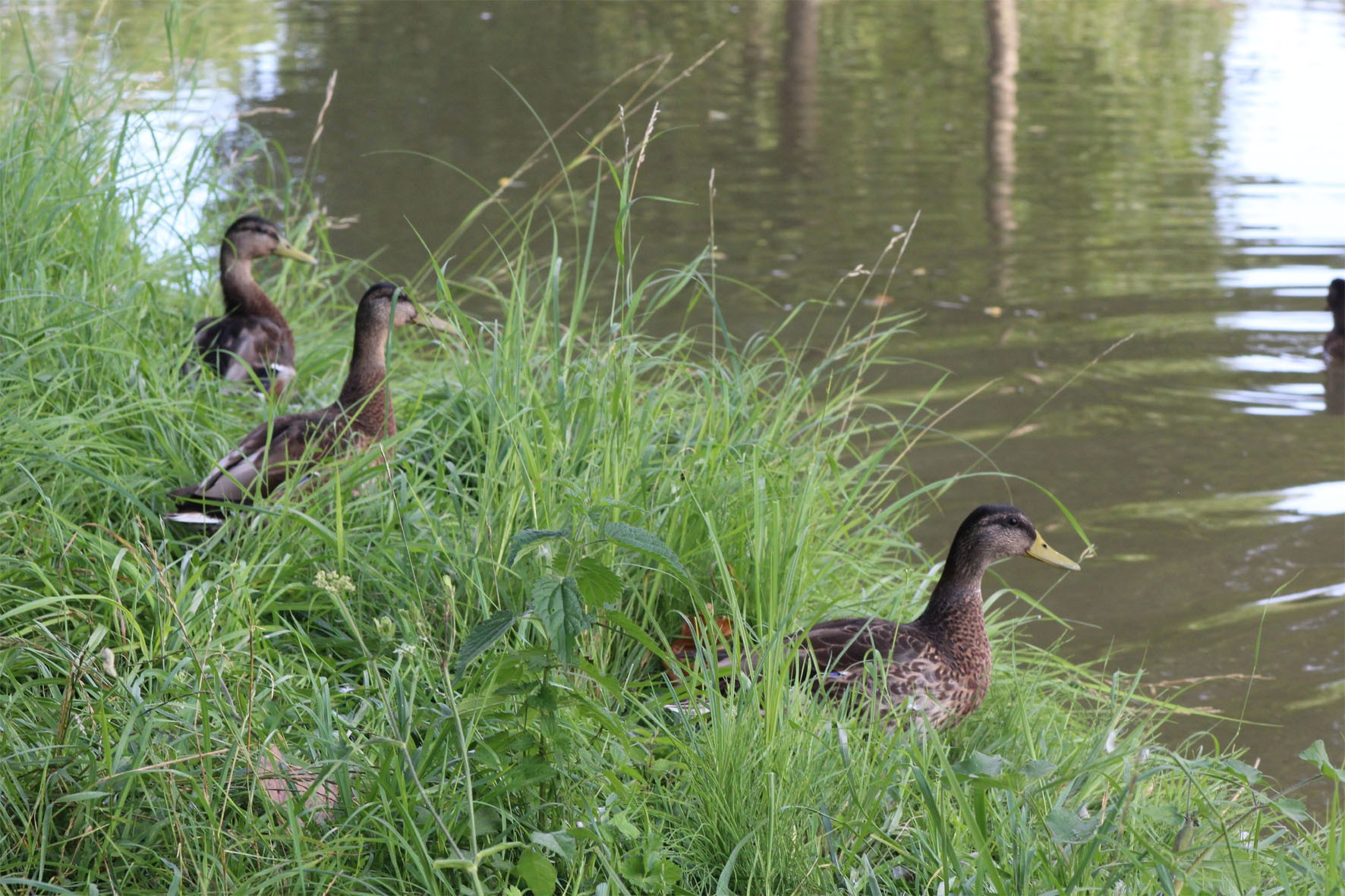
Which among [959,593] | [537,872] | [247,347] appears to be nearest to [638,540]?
[537,872]

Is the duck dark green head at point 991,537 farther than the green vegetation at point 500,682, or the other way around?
the duck dark green head at point 991,537

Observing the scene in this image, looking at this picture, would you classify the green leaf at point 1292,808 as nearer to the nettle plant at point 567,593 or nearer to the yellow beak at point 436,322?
the nettle plant at point 567,593

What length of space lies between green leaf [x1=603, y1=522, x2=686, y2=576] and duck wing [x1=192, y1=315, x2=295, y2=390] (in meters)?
2.78

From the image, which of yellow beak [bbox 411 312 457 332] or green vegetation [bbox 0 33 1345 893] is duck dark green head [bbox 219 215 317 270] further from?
yellow beak [bbox 411 312 457 332]

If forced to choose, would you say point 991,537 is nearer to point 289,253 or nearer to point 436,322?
point 436,322

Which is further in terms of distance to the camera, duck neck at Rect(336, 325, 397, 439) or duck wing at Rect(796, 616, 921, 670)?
duck neck at Rect(336, 325, 397, 439)

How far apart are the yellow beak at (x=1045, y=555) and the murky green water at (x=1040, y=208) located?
0.41 m

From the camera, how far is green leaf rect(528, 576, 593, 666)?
2096 millimetres

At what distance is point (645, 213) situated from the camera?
9594mm

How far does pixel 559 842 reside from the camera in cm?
221

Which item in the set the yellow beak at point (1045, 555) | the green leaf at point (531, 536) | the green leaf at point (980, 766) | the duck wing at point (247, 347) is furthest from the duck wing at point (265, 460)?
the yellow beak at point (1045, 555)

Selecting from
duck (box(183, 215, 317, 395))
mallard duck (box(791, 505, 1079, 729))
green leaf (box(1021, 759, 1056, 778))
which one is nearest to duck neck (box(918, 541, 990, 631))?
mallard duck (box(791, 505, 1079, 729))

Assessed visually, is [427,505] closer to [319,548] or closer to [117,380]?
[319,548]

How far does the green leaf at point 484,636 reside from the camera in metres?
2.11
